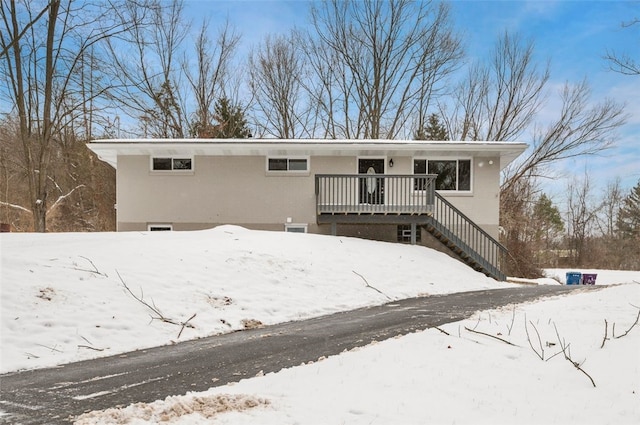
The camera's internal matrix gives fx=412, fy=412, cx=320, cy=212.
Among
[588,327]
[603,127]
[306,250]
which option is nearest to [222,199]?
[306,250]

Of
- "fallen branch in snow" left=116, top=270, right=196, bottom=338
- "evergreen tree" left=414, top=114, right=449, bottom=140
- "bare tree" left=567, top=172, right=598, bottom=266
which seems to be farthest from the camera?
"bare tree" left=567, top=172, right=598, bottom=266

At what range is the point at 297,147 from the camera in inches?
574

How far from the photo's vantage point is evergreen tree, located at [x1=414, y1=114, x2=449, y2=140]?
27959 mm

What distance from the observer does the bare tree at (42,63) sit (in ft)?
56.1

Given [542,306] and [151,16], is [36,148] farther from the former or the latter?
[542,306]

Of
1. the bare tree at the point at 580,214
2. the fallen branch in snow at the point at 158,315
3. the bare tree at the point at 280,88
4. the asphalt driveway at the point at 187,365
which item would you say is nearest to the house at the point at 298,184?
the asphalt driveway at the point at 187,365

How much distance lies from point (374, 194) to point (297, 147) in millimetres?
3276

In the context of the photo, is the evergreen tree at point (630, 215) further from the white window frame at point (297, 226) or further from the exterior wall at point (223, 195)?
the white window frame at point (297, 226)

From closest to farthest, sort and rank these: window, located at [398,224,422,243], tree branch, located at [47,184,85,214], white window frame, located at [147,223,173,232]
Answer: white window frame, located at [147,223,173,232], window, located at [398,224,422,243], tree branch, located at [47,184,85,214]

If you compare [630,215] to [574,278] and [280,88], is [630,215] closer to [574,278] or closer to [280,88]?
[574,278]

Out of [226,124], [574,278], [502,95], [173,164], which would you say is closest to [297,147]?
[173,164]

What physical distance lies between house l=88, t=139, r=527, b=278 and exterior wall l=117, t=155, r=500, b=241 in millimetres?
36

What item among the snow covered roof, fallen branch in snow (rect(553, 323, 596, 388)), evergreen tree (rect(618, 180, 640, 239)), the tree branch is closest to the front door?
the snow covered roof

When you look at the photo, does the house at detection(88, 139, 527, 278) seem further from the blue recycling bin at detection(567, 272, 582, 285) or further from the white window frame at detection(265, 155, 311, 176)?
the blue recycling bin at detection(567, 272, 582, 285)
